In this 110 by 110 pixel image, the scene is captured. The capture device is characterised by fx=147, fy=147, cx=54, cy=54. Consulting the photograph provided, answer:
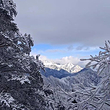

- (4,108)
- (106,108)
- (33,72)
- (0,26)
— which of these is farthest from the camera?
(33,72)

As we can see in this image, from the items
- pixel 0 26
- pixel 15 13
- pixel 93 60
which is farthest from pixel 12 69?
pixel 93 60

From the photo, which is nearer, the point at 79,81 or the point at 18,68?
the point at 79,81

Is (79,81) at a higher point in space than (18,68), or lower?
lower

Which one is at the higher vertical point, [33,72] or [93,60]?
[33,72]

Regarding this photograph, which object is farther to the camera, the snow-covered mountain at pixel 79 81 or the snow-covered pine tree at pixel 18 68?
the snow-covered pine tree at pixel 18 68

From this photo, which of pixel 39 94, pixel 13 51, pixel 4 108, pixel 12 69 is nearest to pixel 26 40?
pixel 13 51

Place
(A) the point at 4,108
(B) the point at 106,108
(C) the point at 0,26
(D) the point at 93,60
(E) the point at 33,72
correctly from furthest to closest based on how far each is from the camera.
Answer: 1. (E) the point at 33,72
2. (C) the point at 0,26
3. (A) the point at 4,108
4. (B) the point at 106,108
5. (D) the point at 93,60


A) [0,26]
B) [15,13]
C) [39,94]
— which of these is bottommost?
[39,94]

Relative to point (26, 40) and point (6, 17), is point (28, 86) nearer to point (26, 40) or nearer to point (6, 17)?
point (26, 40)

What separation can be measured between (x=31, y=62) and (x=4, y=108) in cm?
199

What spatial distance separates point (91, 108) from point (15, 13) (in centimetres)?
555

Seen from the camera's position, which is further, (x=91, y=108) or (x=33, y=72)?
(x=33, y=72)

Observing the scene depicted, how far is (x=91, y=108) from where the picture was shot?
8.73 feet

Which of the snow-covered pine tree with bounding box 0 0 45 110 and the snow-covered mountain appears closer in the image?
the snow-covered mountain
